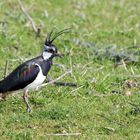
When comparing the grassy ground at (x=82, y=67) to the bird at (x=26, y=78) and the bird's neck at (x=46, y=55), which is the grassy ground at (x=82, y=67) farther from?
the bird's neck at (x=46, y=55)

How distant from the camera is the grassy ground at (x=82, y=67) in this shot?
7770 mm

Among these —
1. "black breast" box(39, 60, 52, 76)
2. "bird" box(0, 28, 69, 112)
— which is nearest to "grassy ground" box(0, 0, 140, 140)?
"bird" box(0, 28, 69, 112)

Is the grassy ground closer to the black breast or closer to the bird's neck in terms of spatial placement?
the black breast

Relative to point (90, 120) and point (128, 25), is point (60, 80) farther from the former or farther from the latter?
point (128, 25)

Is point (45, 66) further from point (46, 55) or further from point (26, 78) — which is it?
point (26, 78)

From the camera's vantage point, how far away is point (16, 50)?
429 inches

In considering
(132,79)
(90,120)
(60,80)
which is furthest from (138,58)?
(90,120)

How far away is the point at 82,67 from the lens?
1026 centimetres

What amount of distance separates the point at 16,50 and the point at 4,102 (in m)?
2.61

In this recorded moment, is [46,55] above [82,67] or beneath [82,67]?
above

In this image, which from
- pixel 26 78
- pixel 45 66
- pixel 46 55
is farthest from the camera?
pixel 46 55

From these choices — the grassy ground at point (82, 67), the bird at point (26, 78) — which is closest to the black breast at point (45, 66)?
the bird at point (26, 78)

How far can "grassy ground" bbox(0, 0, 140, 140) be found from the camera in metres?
7.77

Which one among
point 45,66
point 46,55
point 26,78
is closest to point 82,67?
point 46,55
